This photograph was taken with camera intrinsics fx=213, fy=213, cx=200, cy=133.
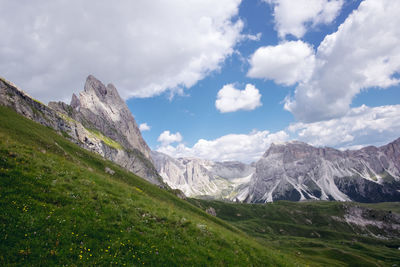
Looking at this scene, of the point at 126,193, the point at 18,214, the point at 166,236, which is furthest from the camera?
the point at 126,193

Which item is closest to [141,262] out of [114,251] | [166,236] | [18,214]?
[114,251]

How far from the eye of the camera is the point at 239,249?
23.1m

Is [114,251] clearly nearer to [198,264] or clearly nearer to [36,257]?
[36,257]

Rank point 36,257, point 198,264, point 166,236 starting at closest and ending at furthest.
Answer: point 36,257, point 198,264, point 166,236

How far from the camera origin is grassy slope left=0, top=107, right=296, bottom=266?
12711 millimetres

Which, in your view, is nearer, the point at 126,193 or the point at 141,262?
the point at 141,262

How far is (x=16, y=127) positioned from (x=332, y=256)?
122933 millimetres

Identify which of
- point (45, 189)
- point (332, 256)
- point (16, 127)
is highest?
point (16, 127)

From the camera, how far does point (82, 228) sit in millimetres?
15039

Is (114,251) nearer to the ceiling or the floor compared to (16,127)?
nearer to the floor

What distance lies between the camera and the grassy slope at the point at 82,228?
12.7 metres

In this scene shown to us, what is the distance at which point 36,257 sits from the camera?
→ 11820 millimetres

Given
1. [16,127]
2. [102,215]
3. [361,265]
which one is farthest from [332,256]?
[16,127]

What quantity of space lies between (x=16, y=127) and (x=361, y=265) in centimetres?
12733
